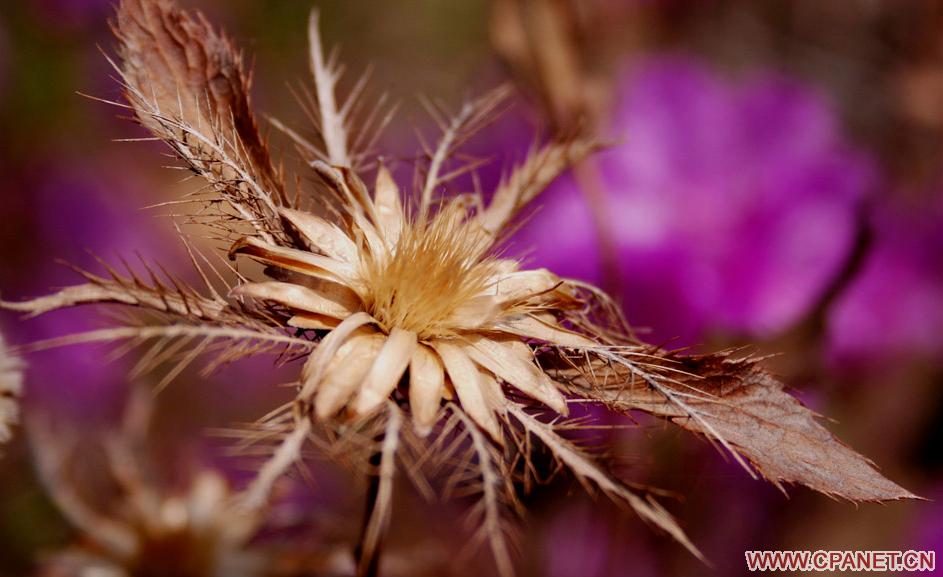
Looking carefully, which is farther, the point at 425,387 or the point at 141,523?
the point at 141,523

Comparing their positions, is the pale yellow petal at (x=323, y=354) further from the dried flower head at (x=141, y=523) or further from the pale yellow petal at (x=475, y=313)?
the dried flower head at (x=141, y=523)

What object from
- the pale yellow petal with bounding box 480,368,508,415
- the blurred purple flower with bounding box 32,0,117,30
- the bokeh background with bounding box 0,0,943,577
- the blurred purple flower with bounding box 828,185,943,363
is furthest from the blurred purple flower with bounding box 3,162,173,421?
the blurred purple flower with bounding box 828,185,943,363

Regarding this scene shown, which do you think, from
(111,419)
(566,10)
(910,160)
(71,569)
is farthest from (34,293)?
(910,160)

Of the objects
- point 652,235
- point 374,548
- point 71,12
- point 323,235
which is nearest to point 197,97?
point 323,235

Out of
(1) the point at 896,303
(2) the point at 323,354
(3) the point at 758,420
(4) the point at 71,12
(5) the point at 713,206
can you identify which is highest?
(4) the point at 71,12

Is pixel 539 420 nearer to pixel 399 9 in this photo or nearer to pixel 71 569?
pixel 71 569

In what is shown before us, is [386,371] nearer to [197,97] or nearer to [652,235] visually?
[197,97]
